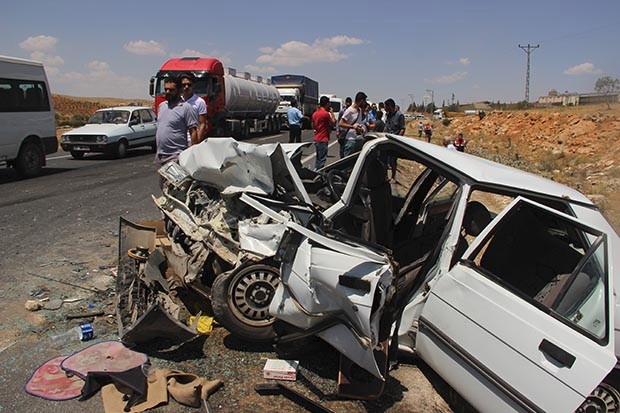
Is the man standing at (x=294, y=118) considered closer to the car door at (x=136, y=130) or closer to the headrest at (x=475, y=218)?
the car door at (x=136, y=130)

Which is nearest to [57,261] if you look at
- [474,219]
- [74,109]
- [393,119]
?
[474,219]

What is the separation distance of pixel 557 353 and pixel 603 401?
2.12 feet

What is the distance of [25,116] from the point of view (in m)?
11.0

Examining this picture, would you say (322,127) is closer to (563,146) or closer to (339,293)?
(339,293)

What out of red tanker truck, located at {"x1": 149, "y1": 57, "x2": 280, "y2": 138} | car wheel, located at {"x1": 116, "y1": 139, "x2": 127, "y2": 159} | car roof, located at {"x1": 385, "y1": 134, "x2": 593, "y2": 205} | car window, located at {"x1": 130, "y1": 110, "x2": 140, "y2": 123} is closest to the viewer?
car roof, located at {"x1": 385, "y1": 134, "x2": 593, "y2": 205}

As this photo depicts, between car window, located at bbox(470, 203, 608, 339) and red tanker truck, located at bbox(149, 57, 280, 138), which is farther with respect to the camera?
red tanker truck, located at bbox(149, 57, 280, 138)

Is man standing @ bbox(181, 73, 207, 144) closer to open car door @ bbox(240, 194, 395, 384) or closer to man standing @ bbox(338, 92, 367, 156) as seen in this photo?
open car door @ bbox(240, 194, 395, 384)

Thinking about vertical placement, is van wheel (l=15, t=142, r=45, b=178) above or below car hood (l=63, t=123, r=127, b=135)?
below

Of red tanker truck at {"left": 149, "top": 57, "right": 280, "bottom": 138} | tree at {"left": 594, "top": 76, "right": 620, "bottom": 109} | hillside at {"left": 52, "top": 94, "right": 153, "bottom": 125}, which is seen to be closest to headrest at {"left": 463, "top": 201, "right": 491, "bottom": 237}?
red tanker truck at {"left": 149, "top": 57, "right": 280, "bottom": 138}

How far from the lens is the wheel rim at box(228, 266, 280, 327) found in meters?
3.60

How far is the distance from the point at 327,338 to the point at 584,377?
1.42 meters

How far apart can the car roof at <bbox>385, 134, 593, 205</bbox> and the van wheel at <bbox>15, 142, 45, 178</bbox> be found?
34.0 feet

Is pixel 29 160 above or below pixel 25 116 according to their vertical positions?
below

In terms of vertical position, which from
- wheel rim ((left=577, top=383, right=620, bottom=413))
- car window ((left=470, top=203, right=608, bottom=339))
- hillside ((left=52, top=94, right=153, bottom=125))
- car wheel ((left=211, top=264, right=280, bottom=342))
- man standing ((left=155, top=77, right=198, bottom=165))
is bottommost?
wheel rim ((left=577, top=383, right=620, bottom=413))
